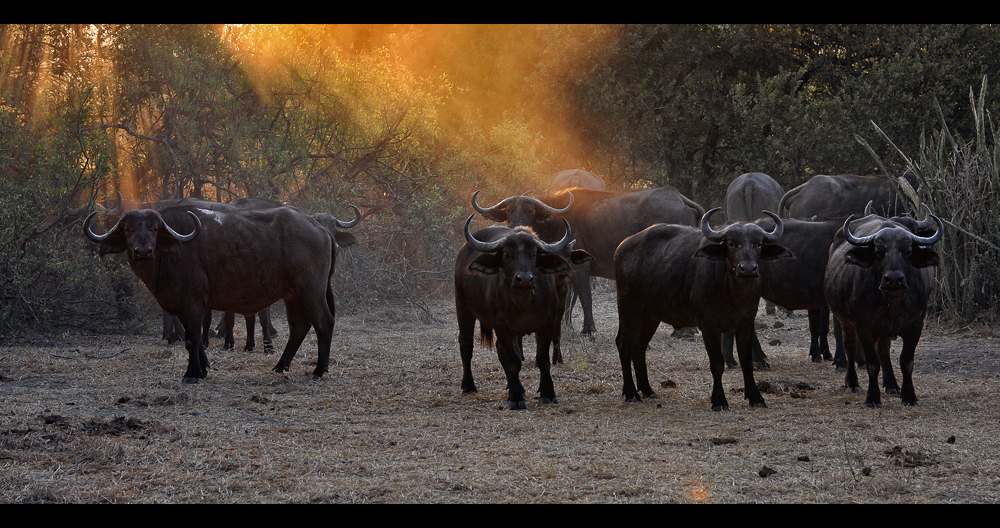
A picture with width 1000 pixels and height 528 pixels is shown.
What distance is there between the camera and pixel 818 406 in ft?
25.3

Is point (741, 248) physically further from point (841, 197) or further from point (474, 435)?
point (841, 197)

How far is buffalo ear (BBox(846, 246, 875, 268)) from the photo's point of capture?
7.66 metres

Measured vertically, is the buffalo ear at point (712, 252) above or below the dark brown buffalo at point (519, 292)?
above

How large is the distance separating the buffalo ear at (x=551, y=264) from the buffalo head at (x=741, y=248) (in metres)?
1.10

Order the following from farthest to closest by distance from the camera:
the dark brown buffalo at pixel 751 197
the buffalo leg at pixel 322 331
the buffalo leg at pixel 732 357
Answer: the dark brown buffalo at pixel 751 197 → the buffalo leg at pixel 732 357 → the buffalo leg at pixel 322 331

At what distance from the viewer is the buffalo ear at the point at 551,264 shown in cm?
767

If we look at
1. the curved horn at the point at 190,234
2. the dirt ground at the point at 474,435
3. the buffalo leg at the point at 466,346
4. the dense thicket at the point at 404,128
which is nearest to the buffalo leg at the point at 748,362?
the dirt ground at the point at 474,435

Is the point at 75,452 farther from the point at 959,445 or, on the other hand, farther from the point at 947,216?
the point at 947,216

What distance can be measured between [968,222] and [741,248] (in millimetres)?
6487

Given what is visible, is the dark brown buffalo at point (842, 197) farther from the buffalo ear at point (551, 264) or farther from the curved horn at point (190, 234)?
the curved horn at point (190, 234)

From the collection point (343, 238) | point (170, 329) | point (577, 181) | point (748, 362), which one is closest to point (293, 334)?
point (343, 238)

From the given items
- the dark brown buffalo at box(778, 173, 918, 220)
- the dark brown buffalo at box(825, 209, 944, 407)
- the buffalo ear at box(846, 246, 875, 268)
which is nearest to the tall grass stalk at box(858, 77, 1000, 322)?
the dark brown buffalo at box(778, 173, 918, 220)
